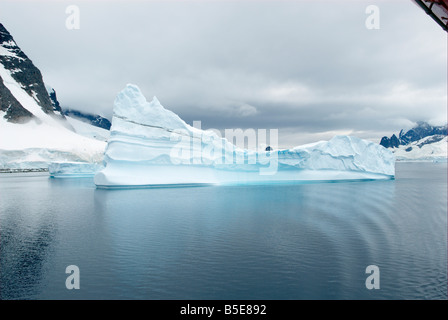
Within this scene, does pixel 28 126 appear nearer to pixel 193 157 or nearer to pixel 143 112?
pixel 143 112

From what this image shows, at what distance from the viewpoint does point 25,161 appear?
59625 millimetres

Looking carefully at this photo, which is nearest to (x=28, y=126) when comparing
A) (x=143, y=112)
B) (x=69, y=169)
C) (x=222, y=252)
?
(x=69, y=169)

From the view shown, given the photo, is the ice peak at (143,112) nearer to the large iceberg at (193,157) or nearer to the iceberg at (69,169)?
the large iceberg at (193,157)

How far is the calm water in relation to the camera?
6.63 meters

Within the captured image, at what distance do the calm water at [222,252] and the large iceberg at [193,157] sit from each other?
909 cm

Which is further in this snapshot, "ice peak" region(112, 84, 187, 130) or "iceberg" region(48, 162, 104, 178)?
"iceberg" region(48, 162, 104, 178)

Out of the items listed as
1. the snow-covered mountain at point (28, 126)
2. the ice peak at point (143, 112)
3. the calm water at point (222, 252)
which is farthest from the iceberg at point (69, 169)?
the calm water at point (222, 252)

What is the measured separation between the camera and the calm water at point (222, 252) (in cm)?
663

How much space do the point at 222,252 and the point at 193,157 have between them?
17.6m

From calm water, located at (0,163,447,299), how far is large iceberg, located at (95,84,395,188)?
358 inches

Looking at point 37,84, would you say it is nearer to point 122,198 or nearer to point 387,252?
point 122,198

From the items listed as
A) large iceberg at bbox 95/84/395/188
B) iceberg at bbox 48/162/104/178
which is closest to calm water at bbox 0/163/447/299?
large iceberg at bbox 95/84/395/188

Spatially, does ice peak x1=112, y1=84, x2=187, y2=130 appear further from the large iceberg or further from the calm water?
the calm water

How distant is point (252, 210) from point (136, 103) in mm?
15431
